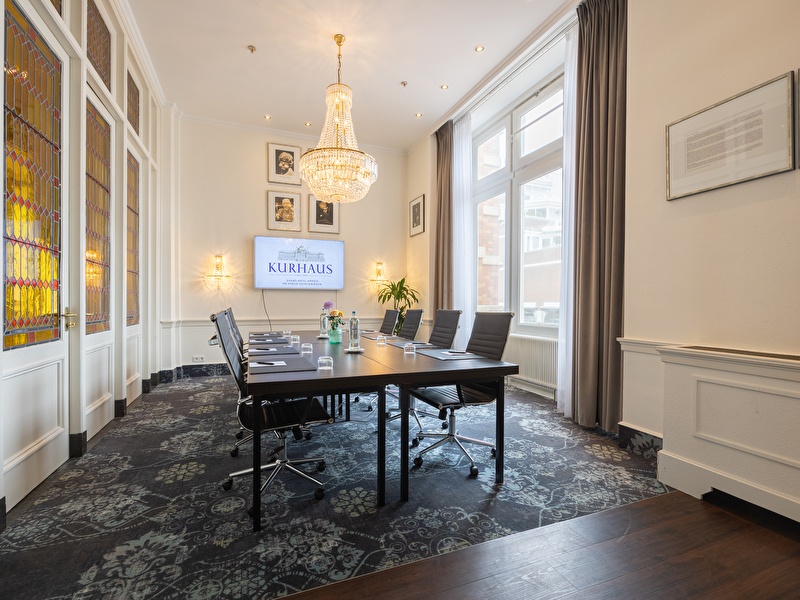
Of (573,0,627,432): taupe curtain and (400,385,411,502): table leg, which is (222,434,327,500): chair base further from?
(573,0,627,432): taupe curtain

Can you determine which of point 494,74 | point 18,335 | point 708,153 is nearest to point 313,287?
point 494,74

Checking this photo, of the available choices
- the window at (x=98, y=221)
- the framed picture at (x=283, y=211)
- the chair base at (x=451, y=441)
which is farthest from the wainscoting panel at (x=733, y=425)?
the framed picture at (x=283, y=211)

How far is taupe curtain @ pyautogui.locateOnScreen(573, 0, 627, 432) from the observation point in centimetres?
323

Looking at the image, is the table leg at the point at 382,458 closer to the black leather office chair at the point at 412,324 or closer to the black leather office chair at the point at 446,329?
the black leather office chair at the point at 446,329

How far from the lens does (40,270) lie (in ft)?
8.06

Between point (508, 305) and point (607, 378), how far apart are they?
205cm

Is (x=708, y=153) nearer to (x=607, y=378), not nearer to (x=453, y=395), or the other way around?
(x=607, y=378)

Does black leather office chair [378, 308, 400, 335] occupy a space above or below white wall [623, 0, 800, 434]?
below

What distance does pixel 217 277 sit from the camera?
20.2 feet

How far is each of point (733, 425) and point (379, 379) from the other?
190 cm

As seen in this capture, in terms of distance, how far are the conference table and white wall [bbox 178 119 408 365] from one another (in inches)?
149

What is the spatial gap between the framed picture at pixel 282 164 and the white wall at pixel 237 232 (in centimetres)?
9

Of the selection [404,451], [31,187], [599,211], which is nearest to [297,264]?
[31,187]

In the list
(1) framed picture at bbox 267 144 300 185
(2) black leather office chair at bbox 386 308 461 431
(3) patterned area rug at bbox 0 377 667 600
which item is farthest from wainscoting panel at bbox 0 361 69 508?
(1) framed picture at bbox 267 144 300 185
